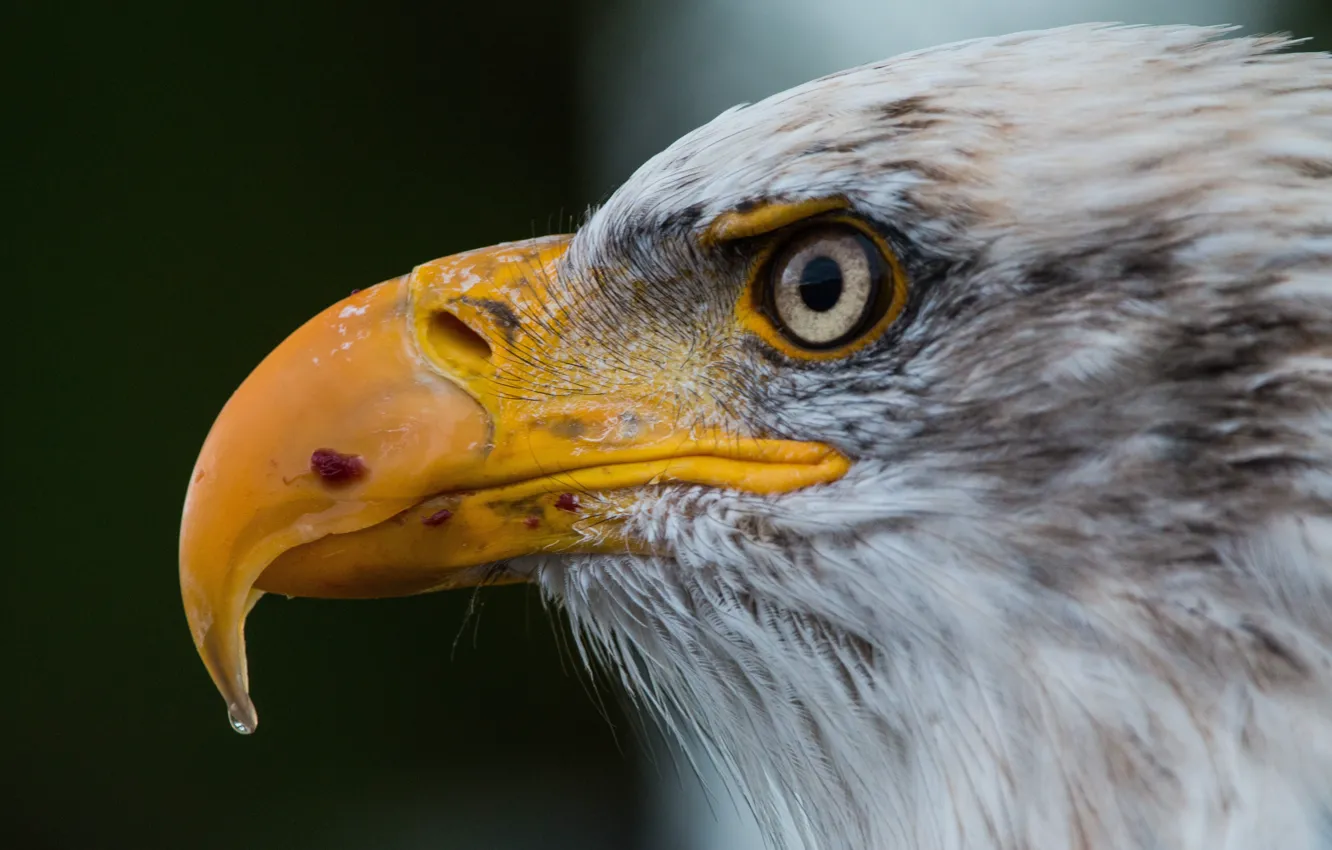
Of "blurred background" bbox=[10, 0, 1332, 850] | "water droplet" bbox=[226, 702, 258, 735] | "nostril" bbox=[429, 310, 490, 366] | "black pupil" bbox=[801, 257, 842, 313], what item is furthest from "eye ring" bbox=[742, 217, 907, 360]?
"blurred background" bbox=[10, 0, 1332, 850]

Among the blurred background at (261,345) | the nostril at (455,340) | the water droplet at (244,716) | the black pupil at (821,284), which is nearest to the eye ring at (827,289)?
the black pupil at (821,284)

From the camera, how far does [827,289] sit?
1.01 metres

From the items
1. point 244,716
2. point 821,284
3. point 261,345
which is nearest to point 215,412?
point 261,345

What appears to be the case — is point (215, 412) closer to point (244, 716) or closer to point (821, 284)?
point (244, 716)

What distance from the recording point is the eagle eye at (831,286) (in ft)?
3.24

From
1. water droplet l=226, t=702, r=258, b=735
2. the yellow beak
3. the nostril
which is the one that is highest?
the nostril

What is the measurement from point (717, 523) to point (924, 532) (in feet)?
0.61

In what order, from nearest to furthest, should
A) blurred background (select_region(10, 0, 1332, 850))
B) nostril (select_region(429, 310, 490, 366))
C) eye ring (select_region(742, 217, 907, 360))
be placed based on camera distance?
1. eye ring (select_region(742, 217, 907, 360))
2. nostril (select_region(429, 310, 490, 366))
3. blurred background (select_region(10, 0, 1332, 850))

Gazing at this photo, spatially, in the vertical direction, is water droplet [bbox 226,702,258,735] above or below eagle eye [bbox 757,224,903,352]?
below

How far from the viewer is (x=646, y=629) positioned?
1.20m

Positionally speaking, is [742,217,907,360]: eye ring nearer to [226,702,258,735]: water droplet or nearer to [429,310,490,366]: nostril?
[429,310,490,366]: nostril

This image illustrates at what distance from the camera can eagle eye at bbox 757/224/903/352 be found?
0.99 m

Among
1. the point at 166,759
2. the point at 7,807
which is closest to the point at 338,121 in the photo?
the point at 166,759

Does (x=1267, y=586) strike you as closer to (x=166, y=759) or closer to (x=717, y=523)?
(x=717, y=523)
